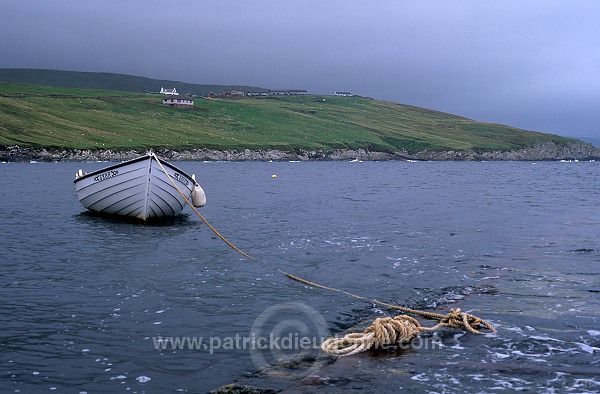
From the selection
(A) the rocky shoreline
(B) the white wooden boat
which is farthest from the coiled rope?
(A) the rocky shoreline

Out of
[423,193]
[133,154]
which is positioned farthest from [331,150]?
[423,193]

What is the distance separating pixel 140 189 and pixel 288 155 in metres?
107

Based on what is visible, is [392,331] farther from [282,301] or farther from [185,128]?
[185,128]

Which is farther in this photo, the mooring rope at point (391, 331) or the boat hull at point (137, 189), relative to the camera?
the boat hull at point (137, 189)

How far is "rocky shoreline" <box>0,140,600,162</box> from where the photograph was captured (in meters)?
93.8

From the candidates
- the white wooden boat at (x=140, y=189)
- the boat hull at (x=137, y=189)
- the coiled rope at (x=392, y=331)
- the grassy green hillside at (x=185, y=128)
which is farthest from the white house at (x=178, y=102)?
the coiled rope at (x=392, y=331)

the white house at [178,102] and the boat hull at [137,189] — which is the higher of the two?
the white house at [178,102]

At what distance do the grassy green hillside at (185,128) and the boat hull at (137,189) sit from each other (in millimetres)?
73865

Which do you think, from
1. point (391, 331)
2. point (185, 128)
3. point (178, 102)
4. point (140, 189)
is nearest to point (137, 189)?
point (140, 189)

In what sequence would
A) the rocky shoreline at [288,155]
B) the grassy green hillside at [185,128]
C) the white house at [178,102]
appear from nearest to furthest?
the rocky shoreline at [288,155]
the grassy green hillside at [185,128]
the white house at [178,102]

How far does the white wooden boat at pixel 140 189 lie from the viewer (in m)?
26.3

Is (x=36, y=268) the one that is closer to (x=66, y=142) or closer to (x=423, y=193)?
(x=423, y=193)

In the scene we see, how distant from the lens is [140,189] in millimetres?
26547

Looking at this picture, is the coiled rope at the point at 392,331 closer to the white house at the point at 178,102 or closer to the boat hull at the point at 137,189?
the boat hull at the point at 137,189
